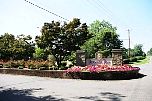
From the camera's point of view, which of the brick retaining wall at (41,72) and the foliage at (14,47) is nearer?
the brick retaining wall at (41,72)

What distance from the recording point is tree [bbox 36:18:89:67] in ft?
101

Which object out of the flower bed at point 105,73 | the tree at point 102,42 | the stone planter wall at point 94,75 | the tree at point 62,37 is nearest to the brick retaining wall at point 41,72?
the stone planter wall at point 94,75

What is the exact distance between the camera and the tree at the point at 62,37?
30.9 meters

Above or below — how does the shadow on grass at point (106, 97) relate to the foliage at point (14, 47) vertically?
below

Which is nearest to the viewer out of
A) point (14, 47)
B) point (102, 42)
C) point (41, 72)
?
point (41, 72)

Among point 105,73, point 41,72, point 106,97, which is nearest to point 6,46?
point 41,72

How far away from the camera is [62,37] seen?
31.0m

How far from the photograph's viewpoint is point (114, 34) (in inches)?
2958

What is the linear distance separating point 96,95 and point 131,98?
1902 mm

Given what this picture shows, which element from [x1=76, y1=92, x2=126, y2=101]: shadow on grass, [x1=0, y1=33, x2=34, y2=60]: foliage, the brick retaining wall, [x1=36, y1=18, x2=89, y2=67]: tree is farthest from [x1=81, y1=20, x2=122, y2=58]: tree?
[x1=76, y1=92, x2=126, y2=101]: shadow on grass

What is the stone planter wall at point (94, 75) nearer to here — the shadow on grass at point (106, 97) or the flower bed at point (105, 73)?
the flower bed at point (105, 73)

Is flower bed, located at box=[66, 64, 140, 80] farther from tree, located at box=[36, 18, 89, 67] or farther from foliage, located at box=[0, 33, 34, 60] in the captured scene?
foliage, located at box=[0, 33, 34, 60]

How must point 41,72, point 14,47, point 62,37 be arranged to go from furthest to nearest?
point 14,47 < point 62,37 < point 41,72

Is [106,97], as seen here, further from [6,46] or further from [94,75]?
[6,46]
